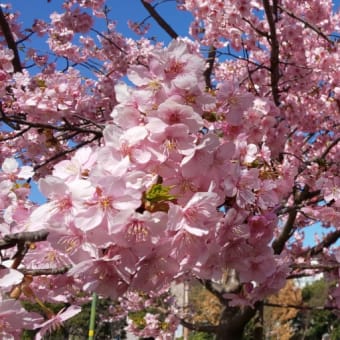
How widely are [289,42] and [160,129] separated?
5200 millimetres

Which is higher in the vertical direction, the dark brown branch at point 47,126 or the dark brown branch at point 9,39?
the dark brown branch at point 9,39

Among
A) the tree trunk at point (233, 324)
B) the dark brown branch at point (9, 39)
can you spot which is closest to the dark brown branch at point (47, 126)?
the dark brown branch at point (9, 39)

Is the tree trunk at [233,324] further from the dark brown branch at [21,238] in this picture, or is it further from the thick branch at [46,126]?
the dark brown branch at [21,238]

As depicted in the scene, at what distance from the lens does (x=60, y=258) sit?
1415mm

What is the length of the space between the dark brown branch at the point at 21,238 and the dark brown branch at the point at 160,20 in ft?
15.7

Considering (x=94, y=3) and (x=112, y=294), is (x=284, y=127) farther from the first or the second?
(x=94, y=3)

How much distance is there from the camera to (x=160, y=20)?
5711 millimetres

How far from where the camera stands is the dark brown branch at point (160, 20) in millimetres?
5680

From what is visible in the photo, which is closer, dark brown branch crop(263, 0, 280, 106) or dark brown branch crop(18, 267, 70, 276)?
dark brown branch crop(18, 267, 70, 276)

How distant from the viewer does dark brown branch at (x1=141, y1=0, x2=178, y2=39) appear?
5.68 metres

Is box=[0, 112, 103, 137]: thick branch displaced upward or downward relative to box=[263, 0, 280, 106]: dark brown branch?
downward

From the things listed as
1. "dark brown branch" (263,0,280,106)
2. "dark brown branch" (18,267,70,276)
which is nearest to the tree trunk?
"dark brown branch" (263,0,280,106)

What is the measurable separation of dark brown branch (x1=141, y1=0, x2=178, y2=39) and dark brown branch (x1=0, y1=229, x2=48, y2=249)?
4785mm

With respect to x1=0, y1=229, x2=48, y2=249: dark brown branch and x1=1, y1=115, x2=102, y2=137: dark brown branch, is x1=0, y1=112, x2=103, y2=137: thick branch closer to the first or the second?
x1=1, y1=115, x2=102, y2=137: dark brown branch
